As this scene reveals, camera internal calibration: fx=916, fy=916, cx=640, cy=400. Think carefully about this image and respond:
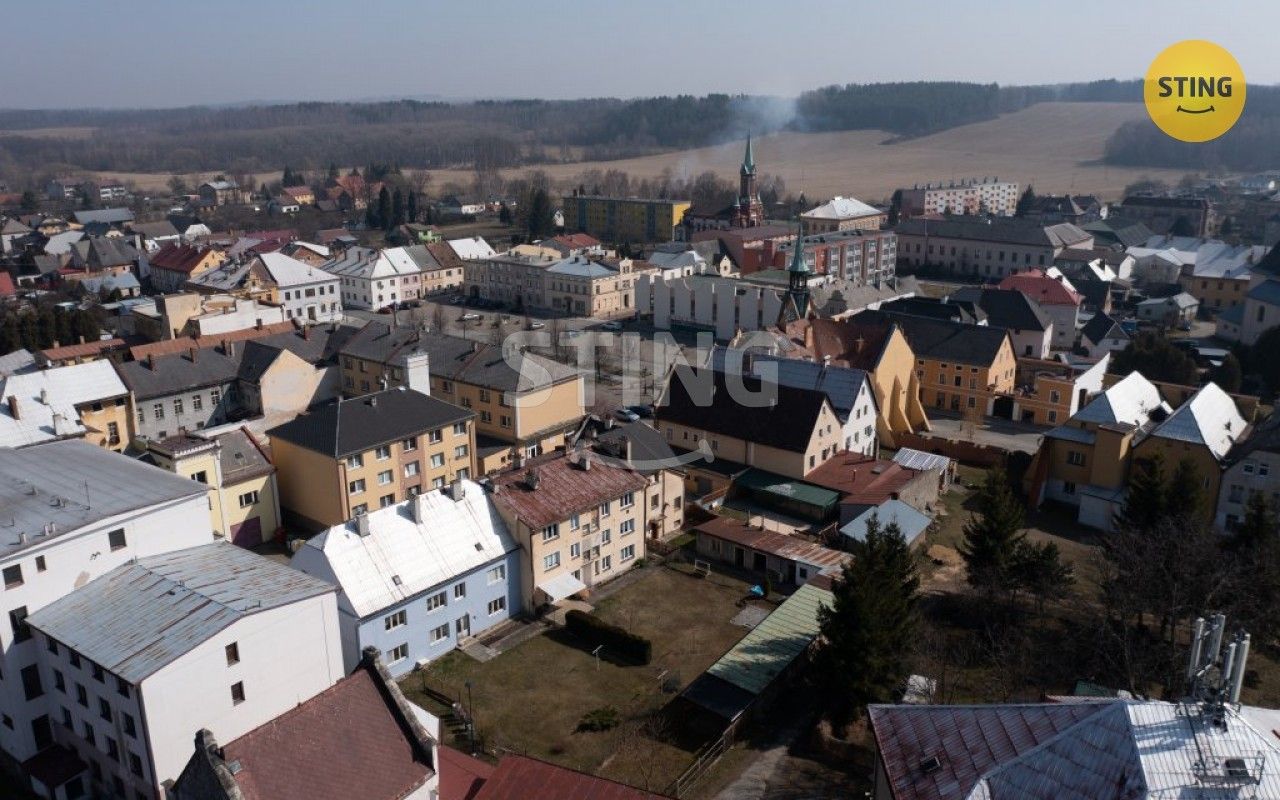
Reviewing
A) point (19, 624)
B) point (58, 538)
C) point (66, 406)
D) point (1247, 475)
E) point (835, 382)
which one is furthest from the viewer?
point (835, 382)

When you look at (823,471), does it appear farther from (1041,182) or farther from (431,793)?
(1041,182)

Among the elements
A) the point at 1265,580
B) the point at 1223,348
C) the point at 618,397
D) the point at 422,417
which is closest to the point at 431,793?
the point at 422,417

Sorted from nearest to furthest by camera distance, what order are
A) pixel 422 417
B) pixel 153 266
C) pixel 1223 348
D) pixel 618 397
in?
pixel 422 417, pixel 618 397, pixel 1223 348, pixel 153 266

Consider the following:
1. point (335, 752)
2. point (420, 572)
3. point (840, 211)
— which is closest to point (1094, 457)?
point (420, 572)

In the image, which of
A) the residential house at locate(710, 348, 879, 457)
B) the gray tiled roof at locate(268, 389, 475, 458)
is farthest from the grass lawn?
the residential house at locate(710, 348, 879, 457)

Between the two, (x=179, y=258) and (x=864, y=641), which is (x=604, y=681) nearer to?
(x=864, y=641)

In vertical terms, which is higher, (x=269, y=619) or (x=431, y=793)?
(x=269, y=619)
